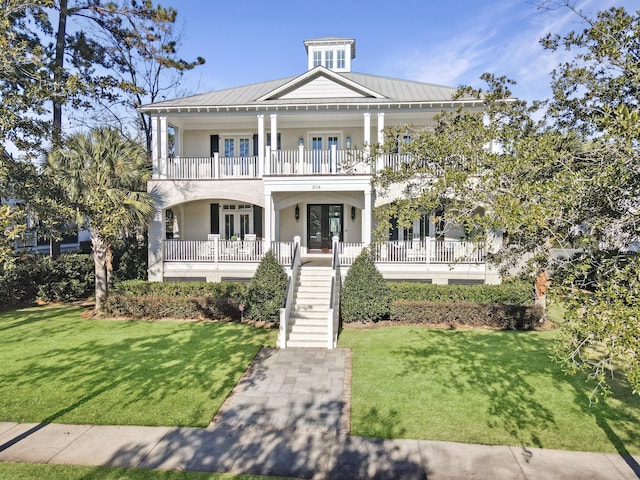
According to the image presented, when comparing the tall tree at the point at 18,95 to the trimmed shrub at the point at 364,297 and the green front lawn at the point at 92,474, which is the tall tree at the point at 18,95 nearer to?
the green front lawn at the point at 92,474

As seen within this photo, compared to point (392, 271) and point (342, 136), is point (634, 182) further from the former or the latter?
point (342, 136)

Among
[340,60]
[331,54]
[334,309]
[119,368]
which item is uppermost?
[331,54]

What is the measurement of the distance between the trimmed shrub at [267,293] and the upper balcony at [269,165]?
15.6 ft

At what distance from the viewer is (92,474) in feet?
18.3

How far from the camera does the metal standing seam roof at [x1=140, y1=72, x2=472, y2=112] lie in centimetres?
1616

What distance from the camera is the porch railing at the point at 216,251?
1655 cm

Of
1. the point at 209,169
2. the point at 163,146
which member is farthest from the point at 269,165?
the point at 163,146

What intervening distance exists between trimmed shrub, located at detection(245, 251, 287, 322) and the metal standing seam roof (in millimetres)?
7341

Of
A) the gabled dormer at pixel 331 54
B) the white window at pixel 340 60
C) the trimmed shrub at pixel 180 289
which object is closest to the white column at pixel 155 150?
the trimmed shrub at pixel 180 289

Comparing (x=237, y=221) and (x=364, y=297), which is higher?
(x=237, y=221)

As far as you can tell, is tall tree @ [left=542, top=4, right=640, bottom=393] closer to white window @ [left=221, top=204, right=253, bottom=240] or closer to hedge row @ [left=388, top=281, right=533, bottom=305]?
hedge row @ [left=388, top=281, right=533, bottom=305]

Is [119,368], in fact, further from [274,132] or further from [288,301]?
[274,132]

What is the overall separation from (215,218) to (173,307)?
687 cm

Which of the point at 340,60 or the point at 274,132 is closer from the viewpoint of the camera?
the point at 274,132
